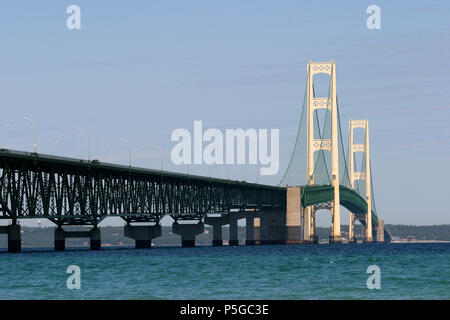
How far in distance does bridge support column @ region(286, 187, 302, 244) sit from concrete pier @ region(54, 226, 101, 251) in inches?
2414

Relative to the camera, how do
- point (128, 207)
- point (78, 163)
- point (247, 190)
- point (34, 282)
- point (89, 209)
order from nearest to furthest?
point (34, 282)
point (78, 163)
point (89, 209)
point (128, 207)
point (247, 190)

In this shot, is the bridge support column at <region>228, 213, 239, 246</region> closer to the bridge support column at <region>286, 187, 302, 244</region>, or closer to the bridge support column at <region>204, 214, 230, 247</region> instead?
the bridge support column at <region>204, 214, 230, 247</region>

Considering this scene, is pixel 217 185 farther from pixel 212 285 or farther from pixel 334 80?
pixel 212 285

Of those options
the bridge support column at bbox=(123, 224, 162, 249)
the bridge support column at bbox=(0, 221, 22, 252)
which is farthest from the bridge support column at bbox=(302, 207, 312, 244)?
the bridge support column at bbox=(0, 221, 22, 252)

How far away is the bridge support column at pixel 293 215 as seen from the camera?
7195 inches

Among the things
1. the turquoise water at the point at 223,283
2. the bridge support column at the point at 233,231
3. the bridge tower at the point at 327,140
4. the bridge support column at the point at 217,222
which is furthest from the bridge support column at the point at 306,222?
the turquoise water at the point at 223,283

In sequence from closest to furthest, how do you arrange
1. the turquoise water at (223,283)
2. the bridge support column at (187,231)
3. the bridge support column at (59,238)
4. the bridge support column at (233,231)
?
1. the turquoise water at (223,283)
2. the bridge support column at (59,238)
3. the bridge support column at (187,231)
4. the bridge support column at (233,231)

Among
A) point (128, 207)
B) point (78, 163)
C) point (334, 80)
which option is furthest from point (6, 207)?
point (334, 80)

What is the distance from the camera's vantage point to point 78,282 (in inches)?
2061

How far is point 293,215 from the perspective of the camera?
185500 mm

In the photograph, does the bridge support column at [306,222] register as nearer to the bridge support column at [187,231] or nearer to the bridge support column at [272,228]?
the bridge support column at [272,228]

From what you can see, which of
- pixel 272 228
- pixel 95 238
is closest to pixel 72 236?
pixel 95 238

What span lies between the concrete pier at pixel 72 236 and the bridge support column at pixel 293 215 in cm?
6133
